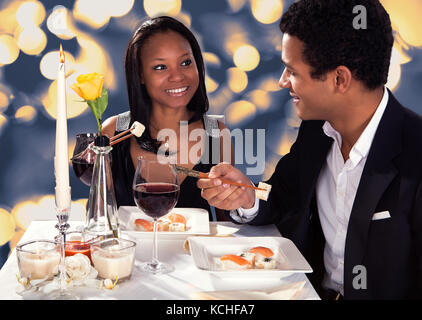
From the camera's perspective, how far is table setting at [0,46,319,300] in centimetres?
100

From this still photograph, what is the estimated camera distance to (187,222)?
1.46m

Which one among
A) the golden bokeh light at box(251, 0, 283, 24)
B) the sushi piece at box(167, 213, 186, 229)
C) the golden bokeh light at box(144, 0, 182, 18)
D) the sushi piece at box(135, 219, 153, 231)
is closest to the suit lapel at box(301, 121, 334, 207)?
the sushi piece at box(167, 213, 186, 229)

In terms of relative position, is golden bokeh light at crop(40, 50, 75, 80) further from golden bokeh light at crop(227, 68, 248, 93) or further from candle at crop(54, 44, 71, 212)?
candle at crop(54, 44, 71, 212)

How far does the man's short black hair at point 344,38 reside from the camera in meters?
1.34

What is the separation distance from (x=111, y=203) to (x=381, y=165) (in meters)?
0.71

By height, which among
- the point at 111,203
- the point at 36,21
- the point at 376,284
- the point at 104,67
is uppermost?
the point at 36,21

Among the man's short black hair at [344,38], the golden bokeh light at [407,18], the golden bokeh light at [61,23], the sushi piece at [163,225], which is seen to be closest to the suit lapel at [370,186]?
the man's short black hair at [344,38]

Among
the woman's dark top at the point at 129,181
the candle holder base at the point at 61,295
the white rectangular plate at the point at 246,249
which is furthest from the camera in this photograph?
the woman's dark top at the point at 129,181

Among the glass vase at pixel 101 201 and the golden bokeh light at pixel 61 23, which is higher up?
the golden bokeh light at pixel 61 23

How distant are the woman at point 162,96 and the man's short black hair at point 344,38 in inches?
32.1

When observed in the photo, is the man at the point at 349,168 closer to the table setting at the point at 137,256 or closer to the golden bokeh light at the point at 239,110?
the table setting at the point at 137,256

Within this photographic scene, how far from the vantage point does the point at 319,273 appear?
1626 millimetres

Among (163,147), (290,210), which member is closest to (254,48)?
(163,147)
